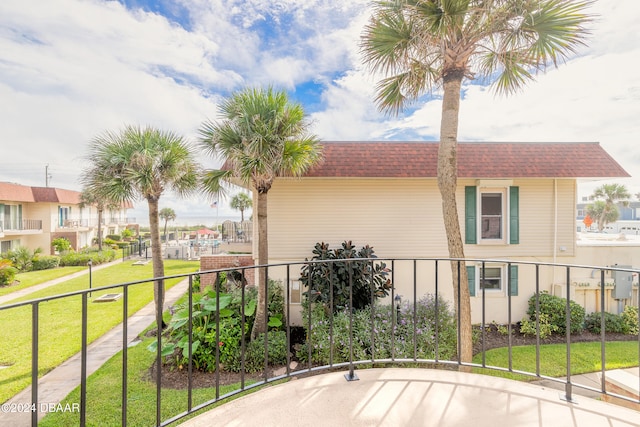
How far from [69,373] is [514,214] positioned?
1144 cm

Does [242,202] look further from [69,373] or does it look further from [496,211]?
[496,211]

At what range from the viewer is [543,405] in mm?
1953

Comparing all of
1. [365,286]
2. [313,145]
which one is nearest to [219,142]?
[313,145]

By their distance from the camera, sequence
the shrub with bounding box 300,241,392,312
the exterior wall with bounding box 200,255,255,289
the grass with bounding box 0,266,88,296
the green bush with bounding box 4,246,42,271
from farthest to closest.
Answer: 1. the green bush with bounding box 4,246,42,271
2. the grass with bounding box 0,266,88,296
3. the exterior wall with bounding box 200,255,255,289
4. the shrub with bounding box 300,241,392,312

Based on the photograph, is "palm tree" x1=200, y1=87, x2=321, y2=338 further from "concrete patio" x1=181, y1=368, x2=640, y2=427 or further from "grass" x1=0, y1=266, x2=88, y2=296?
"grass" x1=0, y1=266, x2=88, y2=296

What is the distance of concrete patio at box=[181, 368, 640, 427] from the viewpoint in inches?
71.6

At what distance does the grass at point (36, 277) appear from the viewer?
1274 centimetres

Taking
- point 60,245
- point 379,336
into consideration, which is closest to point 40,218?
point 60,245

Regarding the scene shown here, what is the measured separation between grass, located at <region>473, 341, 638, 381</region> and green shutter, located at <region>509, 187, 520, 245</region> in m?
2.86

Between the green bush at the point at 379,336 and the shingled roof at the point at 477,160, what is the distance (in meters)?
3.49

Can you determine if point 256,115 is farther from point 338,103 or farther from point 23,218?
point 23,218

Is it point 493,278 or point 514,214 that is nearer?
point 514,214

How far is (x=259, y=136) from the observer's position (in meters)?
5.36

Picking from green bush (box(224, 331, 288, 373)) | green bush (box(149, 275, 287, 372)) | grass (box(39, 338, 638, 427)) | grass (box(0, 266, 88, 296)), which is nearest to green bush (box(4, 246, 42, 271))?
grass (box(0, 266, 88, 296))
